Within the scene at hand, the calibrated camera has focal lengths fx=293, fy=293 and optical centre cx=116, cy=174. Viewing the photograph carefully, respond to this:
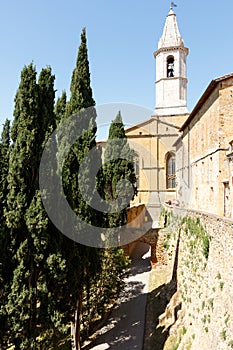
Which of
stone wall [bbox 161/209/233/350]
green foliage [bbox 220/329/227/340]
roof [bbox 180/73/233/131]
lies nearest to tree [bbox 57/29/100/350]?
stone wall [bbox 161/209/233/350]

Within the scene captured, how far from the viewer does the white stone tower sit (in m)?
30.3

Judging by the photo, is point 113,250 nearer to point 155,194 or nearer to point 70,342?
point 70,342

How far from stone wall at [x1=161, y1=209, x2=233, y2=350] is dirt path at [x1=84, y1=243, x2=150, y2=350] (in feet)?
5.19

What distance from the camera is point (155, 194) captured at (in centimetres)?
3073

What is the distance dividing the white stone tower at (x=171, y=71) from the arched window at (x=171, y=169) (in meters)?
4.56

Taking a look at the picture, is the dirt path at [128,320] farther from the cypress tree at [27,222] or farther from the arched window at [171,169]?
the arched window at [171,169]

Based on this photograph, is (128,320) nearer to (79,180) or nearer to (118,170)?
(79,180)

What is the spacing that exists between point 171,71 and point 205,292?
87.9 feet

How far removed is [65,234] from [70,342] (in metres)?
5.35

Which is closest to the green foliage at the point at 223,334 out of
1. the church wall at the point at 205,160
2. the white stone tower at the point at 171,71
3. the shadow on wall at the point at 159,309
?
the shadow on wall at the point at 159,309

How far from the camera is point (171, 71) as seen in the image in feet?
102

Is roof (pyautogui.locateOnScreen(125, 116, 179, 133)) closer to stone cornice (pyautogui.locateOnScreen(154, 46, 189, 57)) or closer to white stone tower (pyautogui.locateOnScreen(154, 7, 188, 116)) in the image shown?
white stone tower (pyautogui.locateOnScreen(154, 7, 188, 116))

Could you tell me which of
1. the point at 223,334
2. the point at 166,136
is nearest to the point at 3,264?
the point at 223,334

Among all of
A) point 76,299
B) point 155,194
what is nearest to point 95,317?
point 76,299
